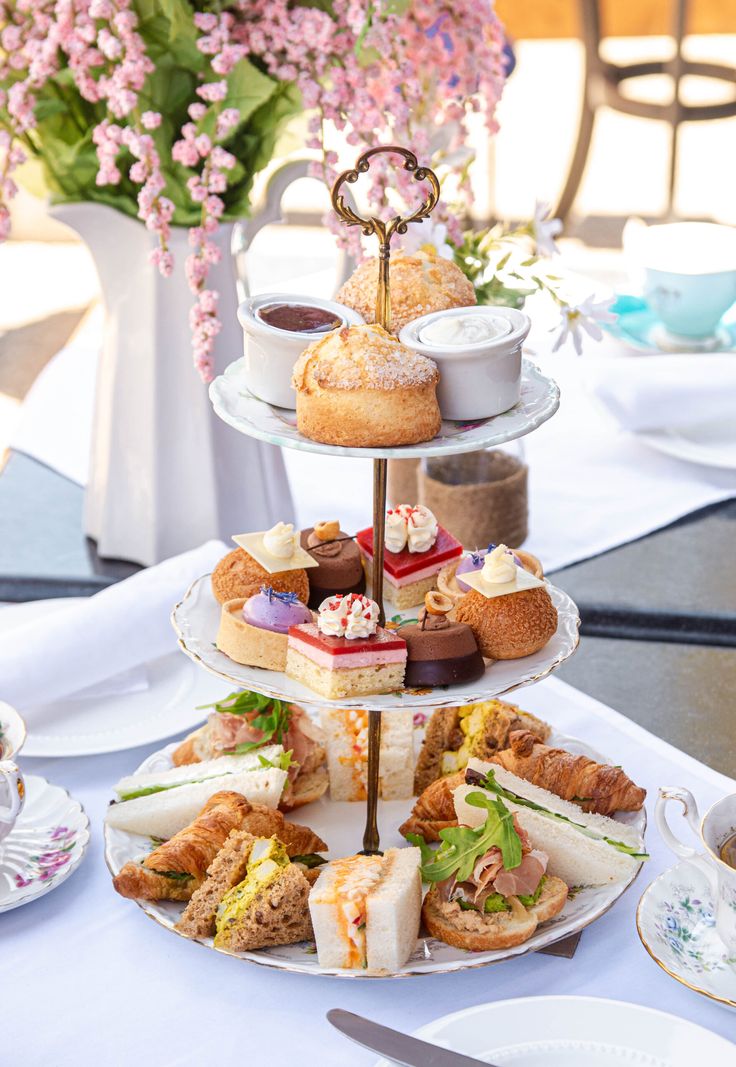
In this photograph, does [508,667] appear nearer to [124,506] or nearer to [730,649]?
[730,649]

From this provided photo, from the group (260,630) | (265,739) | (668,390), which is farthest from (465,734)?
(668,390)

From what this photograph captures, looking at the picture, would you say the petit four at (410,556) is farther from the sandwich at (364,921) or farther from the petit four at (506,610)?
the sandwich at (364,921)

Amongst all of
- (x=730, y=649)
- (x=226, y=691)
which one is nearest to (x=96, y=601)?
(x=226, y=691)

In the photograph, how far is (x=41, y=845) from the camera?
4.15ft

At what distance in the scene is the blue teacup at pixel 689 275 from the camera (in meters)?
2.14

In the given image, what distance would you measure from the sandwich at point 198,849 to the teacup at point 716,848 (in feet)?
1.12

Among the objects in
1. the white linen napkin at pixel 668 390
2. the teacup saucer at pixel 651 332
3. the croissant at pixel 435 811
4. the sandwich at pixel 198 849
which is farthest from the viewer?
the teacup saucer at pixel 651 332

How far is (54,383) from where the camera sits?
245 centimetres

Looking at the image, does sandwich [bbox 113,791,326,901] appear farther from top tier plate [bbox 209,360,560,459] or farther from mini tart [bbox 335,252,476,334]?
mini tart [bbox 335,252,476,334]

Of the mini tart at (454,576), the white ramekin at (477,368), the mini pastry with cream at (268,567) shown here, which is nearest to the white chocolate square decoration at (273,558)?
the mini pastry with cream at (268,567)

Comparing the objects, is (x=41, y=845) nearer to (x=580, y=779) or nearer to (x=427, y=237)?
(x=580, y=779)

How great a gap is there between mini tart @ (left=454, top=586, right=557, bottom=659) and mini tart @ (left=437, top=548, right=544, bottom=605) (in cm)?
5

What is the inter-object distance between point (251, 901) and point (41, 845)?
0.88ft

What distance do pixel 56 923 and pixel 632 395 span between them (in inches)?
50.6
